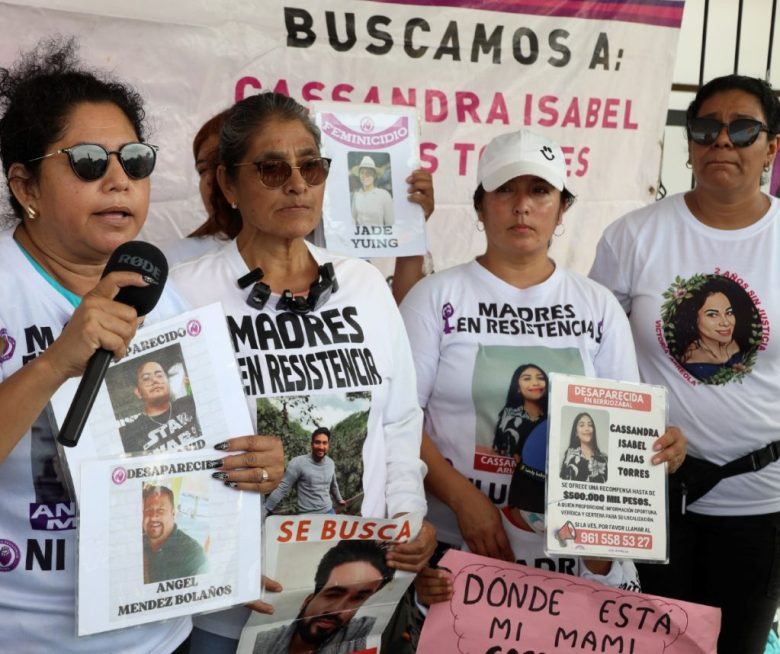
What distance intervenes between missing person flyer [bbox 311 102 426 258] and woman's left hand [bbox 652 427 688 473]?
939 mm

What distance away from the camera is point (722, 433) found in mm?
2775

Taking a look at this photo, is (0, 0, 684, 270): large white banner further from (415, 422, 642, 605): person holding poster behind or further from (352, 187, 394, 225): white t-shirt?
(415, 422, 642, 605): person holding poster behind

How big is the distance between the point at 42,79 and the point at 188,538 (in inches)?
33.6

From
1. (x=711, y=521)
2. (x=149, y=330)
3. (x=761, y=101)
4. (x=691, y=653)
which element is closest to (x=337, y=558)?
(x=149, y=330)

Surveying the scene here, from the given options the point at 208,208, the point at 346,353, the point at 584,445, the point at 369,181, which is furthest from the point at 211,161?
the point at 584,445

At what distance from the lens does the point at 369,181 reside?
2.78 metres

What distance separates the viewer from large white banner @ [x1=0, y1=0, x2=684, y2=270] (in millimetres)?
3379

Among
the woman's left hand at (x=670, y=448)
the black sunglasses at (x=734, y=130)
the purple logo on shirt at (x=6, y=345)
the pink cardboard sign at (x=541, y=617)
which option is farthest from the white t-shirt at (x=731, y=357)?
the purple logo on shirt at (x=6, y=345)

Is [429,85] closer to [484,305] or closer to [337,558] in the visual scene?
[484,305]

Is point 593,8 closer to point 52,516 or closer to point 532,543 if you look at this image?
point 532,543

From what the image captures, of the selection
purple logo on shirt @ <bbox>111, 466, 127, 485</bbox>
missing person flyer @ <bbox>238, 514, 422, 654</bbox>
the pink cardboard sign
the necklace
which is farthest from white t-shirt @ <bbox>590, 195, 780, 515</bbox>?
purple logo on shirt @ <bbox>111, 466, 127, 485</bbox>

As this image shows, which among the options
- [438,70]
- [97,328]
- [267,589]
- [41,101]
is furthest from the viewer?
[438,70]

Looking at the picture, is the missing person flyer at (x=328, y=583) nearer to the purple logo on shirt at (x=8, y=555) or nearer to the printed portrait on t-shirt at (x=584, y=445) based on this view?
the printed portrait on t-shirt at (x=584, y=445)

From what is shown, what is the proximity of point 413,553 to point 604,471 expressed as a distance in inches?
19.4
